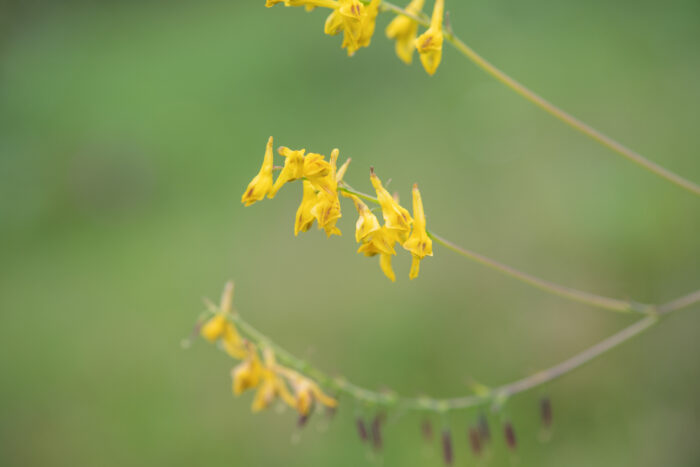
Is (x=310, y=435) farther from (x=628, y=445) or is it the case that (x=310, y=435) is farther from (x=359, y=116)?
(x=359, y=116)

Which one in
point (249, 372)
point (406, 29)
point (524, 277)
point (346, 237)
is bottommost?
point (249, 372)

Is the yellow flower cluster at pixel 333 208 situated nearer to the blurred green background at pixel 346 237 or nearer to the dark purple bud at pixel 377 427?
the dark purple bud at pixel 377 427

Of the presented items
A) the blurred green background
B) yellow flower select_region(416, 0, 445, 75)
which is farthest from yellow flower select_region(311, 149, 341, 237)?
the blurred green background

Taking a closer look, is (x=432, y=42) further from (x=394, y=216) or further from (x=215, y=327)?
(x=215, y=327)

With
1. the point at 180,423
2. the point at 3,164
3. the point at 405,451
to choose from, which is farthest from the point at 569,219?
the point at 3,164

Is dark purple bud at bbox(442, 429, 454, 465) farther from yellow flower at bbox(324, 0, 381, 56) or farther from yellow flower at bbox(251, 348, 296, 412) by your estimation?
yellow flower at bbox(324, 0, 381, 56)

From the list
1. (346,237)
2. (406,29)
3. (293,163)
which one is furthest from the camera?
(346,237)

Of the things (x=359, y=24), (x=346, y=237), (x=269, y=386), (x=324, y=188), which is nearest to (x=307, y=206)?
(x=324, y=188)
